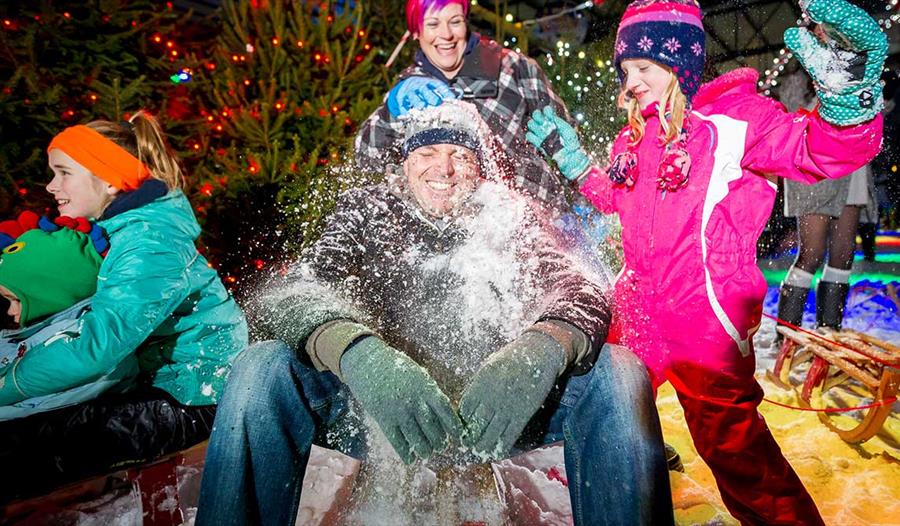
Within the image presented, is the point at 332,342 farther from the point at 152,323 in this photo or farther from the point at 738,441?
the point at 738,441

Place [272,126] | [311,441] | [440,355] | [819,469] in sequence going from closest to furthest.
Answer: [311,441] → [440,355] → [819,469] → [272,126]

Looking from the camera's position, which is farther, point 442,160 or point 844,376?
point 844,376

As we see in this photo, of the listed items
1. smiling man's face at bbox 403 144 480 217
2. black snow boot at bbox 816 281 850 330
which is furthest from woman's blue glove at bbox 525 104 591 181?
black snow boot at bbox 816 281 850 330

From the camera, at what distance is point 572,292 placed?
1436 millimetres

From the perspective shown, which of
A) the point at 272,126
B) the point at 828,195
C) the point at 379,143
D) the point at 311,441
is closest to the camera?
the point at 311,441

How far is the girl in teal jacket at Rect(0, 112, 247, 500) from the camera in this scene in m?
1.39

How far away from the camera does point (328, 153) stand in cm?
361

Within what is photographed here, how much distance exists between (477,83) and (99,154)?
1.58 meters

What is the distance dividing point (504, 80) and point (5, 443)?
7.51 ft

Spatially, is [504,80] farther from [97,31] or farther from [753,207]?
[97,31]

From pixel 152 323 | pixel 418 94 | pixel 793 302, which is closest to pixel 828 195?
pixel 793 302

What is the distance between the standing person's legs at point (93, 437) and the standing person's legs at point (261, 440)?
0.52 metres

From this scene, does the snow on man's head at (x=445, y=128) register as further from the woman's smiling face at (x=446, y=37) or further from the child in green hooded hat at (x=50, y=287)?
the child in green hooded hat at (x=50, y=287)

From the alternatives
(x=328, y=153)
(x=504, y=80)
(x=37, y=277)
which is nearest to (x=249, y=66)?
(x=328, y=153)
